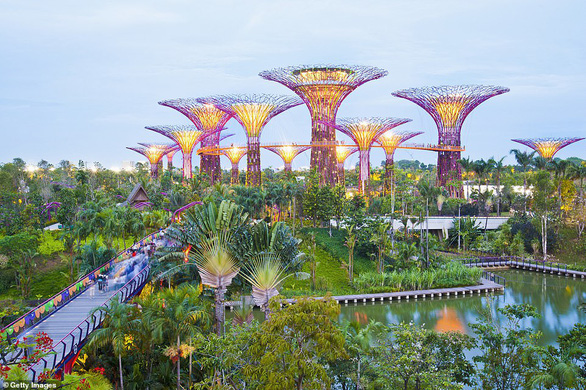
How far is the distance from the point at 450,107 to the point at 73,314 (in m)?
46.0

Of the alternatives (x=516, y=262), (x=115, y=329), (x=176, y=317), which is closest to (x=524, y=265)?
(x=516, y=262)

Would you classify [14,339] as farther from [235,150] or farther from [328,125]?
[235,150]

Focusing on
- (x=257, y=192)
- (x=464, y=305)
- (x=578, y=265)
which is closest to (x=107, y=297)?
(x=464, y=305)

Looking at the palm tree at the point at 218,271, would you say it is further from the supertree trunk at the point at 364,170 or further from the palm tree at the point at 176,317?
the supertree trunk at the point at 364,170

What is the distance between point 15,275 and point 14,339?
48.7 feet

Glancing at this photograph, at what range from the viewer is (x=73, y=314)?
14.5m

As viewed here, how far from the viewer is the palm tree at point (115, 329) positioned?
12.7 metres

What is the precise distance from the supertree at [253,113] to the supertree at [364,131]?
6284 mm

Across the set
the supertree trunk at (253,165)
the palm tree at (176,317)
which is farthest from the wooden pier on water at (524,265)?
the palm tree at (176,317)

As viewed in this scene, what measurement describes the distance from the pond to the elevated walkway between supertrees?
9857mm

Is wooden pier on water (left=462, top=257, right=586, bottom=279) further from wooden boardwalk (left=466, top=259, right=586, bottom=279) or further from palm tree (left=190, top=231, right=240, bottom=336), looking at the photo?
palm tree (left=190, top=231, right=240, bottom=336)

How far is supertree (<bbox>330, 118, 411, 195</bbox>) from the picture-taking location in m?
50.9

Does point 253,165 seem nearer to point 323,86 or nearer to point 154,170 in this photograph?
point 323,86

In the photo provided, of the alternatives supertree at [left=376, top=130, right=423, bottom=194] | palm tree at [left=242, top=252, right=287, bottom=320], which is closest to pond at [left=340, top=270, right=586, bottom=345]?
palm tree at [left=242, top=252, right=287, bottom=320]
